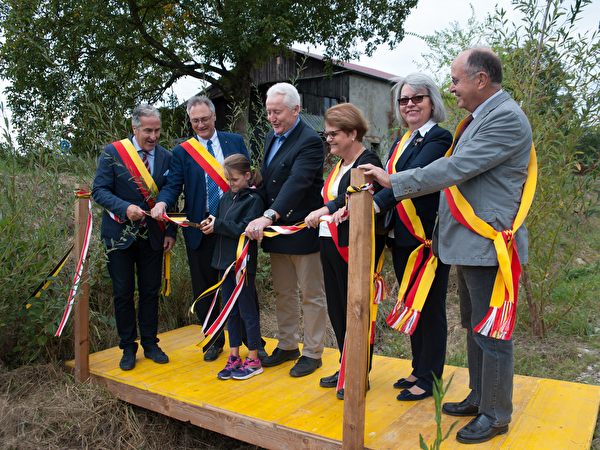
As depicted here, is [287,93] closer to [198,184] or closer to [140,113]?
[198,184]

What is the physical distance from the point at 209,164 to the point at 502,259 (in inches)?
88.8

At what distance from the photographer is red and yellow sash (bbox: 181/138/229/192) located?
360cm

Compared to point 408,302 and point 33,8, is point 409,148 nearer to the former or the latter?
point 408,302

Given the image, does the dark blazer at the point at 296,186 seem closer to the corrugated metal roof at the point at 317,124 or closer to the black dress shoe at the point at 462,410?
the corrugated metal roof at the point at 317,124

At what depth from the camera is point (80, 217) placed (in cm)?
365

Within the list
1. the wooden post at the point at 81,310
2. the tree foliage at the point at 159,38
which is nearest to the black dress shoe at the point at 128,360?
the wooden post at the point at 81,310

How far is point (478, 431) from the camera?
2.32 metres

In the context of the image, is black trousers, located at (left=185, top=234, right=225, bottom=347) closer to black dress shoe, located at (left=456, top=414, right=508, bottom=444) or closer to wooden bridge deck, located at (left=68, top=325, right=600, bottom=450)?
wooden bridge deck, located at (left=68, top=325, right=600, bottom=450)

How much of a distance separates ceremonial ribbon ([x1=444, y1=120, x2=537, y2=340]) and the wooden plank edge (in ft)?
3.21

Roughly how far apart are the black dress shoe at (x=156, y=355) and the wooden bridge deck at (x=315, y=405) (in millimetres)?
53

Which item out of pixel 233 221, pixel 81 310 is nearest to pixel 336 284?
pixel 233 221

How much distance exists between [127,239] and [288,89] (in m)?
1.63

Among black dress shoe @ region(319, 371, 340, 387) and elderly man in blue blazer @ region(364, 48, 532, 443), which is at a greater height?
elderly man in blue blazer @ region(364, 48, 532, 443)

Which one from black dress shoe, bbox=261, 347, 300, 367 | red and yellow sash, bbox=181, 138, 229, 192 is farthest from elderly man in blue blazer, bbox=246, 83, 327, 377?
red and yellow sash, bbox=181, 138, 229, 192
